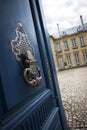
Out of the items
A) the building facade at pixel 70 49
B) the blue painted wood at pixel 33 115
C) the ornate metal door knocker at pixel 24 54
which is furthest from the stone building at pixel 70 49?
the ornate metal door knocker at pixel 24 54

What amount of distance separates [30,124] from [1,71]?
0.41m

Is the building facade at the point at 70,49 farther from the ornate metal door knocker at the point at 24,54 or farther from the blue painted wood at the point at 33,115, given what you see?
the ornate metal door knocker at the point at 24,54

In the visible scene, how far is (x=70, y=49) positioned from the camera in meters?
36.9

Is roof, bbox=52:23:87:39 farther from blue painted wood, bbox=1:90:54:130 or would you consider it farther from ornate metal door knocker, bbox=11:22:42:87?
ornate metal door knocker, bbox=11:22:42:87

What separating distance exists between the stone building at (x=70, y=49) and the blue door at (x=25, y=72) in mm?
33593

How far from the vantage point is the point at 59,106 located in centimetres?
217

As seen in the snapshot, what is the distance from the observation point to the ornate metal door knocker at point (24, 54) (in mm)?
1425

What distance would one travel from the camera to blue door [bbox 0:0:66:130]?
1226mm

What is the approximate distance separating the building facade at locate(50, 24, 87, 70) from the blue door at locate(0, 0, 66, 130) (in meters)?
33.6

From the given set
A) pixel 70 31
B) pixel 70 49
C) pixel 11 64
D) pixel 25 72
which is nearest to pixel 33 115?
pixel 25 72

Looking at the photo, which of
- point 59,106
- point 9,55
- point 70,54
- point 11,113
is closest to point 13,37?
point 9,55

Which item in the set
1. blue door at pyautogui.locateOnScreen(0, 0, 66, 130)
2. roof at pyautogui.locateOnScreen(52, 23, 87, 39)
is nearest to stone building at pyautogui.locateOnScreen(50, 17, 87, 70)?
roof at pyautogui.locateOnScreen(52, 23, 87, 39)

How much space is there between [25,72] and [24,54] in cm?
13

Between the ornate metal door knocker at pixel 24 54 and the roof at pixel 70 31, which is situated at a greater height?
the roof at pixel 70 31
